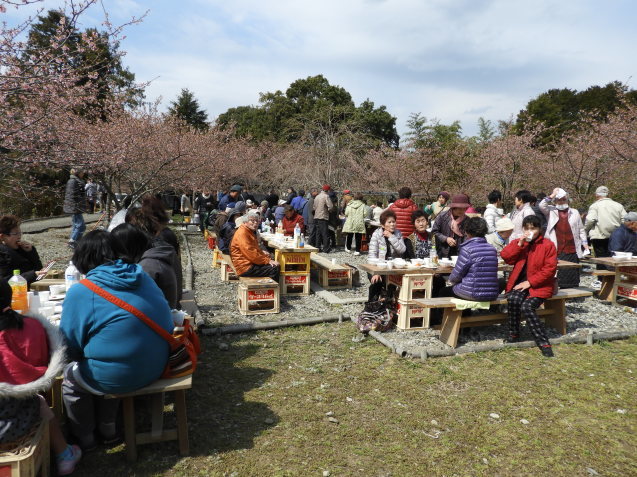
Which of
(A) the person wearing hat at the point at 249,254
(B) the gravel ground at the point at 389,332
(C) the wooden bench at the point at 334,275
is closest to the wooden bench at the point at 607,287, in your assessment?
(B) the gravel ground at the point at 389,332

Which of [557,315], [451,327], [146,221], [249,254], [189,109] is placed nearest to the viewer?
[146,221]

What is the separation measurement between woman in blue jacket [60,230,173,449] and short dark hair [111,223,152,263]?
4 centimetres

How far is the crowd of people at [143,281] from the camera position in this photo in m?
2.39

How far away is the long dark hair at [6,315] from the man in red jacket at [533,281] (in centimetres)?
479

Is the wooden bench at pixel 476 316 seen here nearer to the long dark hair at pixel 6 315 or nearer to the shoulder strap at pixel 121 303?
the shoulder strap at pixel 121 303

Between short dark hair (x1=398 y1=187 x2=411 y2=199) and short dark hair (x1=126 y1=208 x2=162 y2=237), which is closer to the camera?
short dark hair (x1=126 y1=208 x2=162 y2=237)

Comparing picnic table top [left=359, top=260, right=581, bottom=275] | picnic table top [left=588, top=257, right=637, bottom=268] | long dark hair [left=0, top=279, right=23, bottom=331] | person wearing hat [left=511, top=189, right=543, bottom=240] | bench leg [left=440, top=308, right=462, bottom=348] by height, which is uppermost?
person wearing hat [left=511, top=189, right=543, bottom=240]

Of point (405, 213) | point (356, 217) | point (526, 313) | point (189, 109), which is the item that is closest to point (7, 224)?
point (526, 313)

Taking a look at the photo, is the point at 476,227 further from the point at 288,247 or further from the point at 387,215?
the point at 288,247

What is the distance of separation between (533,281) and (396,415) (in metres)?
2.54

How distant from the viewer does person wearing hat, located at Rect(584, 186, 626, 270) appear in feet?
25.3

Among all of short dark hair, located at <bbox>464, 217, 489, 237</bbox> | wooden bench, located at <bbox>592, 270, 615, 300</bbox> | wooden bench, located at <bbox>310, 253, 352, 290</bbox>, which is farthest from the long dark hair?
wooden bench, located at <bbox>592, 270, 615, 300</bbox>

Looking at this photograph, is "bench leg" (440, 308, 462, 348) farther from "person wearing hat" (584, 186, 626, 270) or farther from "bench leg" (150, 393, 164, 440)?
"person wearing hat" (584, 186, 626, 270)

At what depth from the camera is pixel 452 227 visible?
6.38m
